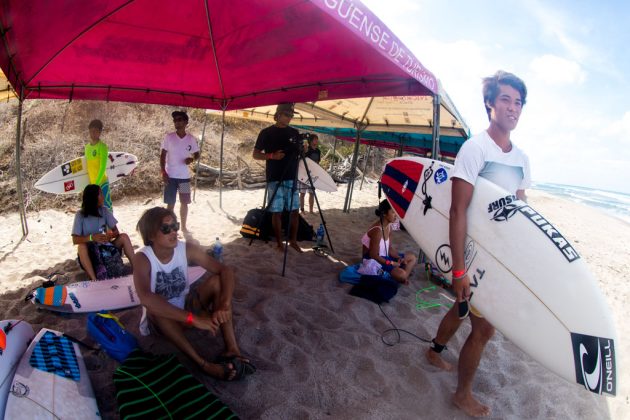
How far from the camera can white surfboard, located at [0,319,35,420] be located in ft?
4.81

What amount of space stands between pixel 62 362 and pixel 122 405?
51 centimetres

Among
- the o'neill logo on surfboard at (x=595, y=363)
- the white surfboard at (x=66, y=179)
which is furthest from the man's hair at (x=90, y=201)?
the o'neill logo on surfboard at (x=595, y=363)

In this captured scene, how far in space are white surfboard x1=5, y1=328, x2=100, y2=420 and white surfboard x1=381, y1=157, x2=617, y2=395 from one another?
2050 mm

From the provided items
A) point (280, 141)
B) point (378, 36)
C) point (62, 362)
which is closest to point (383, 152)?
point (280, 141)

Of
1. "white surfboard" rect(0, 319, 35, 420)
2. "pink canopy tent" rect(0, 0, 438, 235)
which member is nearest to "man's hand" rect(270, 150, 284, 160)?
"pink canopy tent" rect(0, 0, 438, 235)

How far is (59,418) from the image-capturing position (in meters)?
1.45

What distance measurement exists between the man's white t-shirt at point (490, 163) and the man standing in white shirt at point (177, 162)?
3.76 m

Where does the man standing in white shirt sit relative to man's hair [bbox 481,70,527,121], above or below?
below

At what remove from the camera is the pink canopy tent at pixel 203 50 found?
7.90ft

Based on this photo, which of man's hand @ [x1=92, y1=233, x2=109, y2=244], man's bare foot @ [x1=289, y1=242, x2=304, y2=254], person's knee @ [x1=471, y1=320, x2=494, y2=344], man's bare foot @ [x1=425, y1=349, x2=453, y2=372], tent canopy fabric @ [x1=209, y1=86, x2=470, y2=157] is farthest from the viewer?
tent canopy fabric @ [x1=209, y1=86, x2=470, y2=157]

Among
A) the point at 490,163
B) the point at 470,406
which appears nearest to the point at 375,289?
the point at 470,406

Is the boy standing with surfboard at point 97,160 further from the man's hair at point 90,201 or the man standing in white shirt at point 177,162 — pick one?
the man's hair at point 90,201

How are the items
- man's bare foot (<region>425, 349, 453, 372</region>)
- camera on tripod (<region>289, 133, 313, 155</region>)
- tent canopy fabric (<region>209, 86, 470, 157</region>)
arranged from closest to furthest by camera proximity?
man's bare foot (<region>425, 349, 453, 372</region>), camera on tripod (<region>289, 133, 313, 155</region>), tent canopy fabric (<region>209, 86, 470, 157</region>)

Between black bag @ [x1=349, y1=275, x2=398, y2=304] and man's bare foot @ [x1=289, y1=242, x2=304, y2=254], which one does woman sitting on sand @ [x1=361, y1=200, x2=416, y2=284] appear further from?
man's bare foot @ [x1=289, y1=242, x2=304, y2=254]
